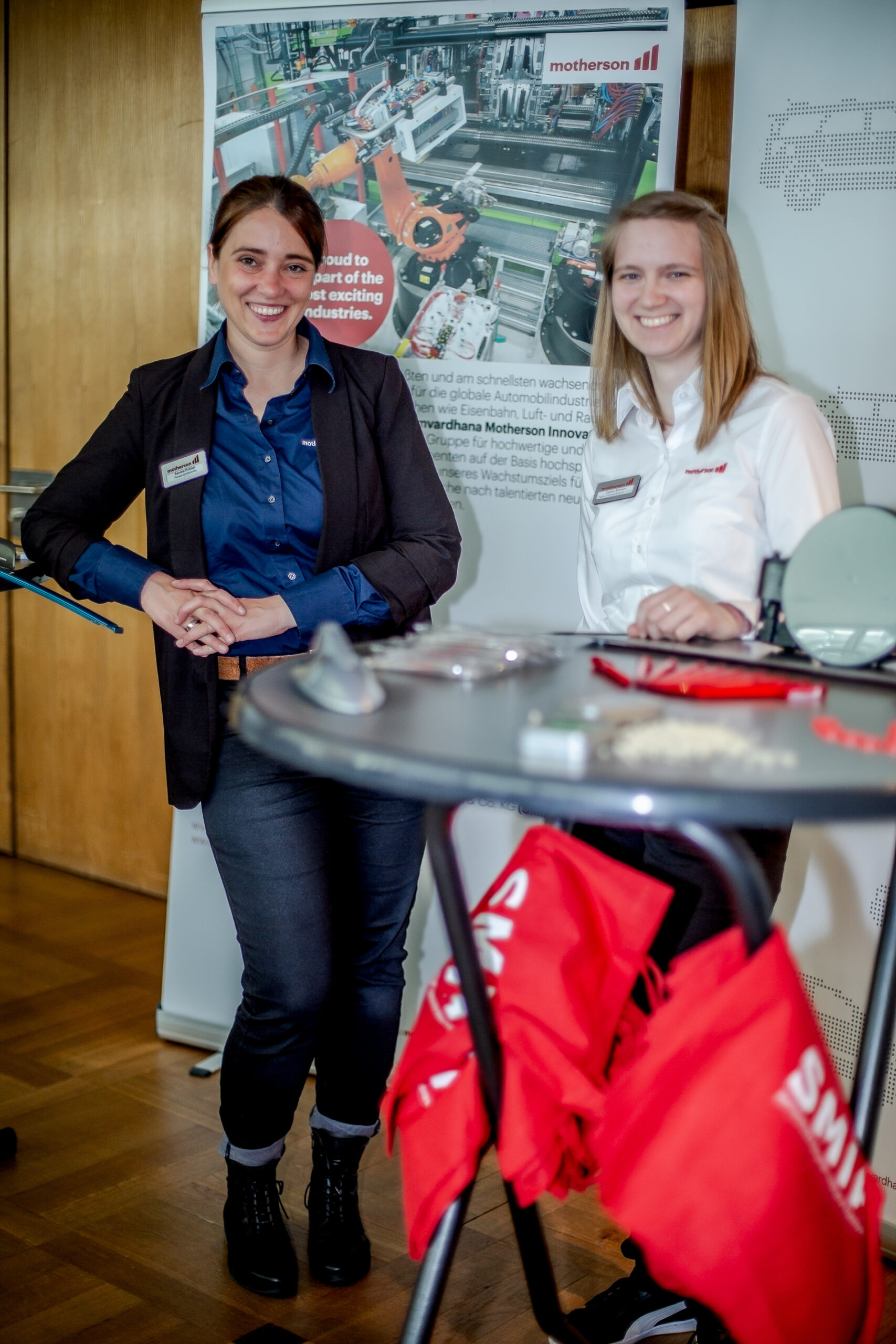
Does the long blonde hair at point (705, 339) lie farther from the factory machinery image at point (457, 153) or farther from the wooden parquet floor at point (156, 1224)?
the wooden parquet floor at point (156, 1224)

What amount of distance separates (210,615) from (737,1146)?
1.07m

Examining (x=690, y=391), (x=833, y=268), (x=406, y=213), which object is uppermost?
(x=406, y=213)

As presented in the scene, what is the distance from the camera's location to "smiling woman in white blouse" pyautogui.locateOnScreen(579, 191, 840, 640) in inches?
63.5

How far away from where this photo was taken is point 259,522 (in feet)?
6.19

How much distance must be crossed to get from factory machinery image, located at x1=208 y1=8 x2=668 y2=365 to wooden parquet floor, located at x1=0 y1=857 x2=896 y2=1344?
5.19 ft

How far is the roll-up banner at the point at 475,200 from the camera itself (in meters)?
2.30

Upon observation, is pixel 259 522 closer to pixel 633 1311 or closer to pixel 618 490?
pixel 618 490

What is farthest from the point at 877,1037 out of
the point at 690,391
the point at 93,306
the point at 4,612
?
the point at 4,612

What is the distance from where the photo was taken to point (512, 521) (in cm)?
247

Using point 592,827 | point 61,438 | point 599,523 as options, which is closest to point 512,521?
point 599,523

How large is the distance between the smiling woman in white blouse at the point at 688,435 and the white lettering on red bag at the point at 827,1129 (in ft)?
2.02

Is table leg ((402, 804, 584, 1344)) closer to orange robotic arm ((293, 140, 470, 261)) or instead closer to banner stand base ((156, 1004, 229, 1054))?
banner stand base ((156, 1004, 229, 1054))

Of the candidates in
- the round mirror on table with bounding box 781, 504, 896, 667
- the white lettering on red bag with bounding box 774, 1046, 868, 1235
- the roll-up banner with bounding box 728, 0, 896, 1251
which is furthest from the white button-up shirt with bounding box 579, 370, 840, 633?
the white lettering on red bag with bounding box 774, 1046, 868, 1235

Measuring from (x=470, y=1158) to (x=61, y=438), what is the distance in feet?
10.2
